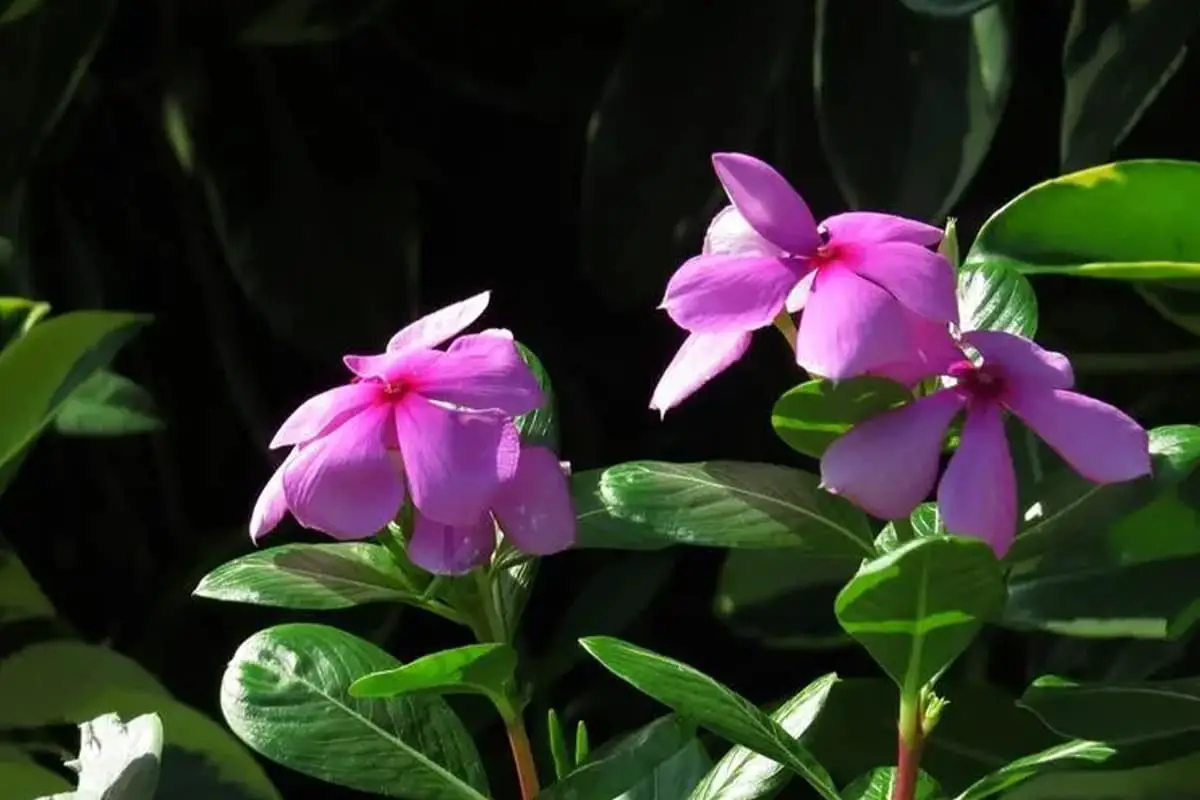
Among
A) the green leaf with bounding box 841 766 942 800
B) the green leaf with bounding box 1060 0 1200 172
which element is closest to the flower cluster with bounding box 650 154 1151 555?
the green leaf with bounding box 841 766 942 800

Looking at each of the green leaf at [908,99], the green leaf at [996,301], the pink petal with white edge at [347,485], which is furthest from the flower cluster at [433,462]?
the green leaf at [908,99]

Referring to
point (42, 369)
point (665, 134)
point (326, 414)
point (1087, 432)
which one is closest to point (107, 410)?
point (42, 369)

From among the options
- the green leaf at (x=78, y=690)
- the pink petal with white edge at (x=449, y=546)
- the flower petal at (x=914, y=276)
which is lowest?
the green leaf at (x=78, y=690)

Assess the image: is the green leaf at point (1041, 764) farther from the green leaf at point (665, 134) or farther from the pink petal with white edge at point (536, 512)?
the green leaf at point (665, 134)

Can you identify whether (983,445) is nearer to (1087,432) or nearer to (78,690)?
(1087,432)

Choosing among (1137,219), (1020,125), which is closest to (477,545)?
(1137,219)

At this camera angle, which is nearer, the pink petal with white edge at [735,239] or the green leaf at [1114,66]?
the pink petal with white edge at [735,239]

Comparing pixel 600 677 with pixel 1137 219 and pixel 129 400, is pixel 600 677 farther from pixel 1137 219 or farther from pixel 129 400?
pixel 1137 219
